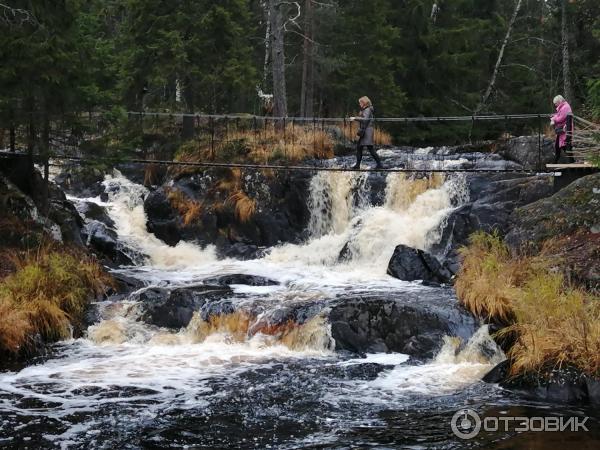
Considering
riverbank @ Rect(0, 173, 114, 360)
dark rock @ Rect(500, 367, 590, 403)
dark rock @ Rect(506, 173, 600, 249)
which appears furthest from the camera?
dark rock @ Rect(506, 173, 600, 249)

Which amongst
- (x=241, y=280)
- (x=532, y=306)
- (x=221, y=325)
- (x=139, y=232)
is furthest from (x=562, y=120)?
(x=139, y=232)

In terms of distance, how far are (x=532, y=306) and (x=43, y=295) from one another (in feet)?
24.6

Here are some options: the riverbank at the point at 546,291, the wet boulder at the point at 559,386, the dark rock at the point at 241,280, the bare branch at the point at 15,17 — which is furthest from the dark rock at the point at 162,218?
the wet boulder at the point at 559,386

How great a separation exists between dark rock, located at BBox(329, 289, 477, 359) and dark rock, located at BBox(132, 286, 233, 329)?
2.23 metres

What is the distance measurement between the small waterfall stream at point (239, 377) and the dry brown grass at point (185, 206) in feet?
8.27

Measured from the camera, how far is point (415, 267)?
13.8 m

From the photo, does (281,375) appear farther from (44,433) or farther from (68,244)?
(68,244)

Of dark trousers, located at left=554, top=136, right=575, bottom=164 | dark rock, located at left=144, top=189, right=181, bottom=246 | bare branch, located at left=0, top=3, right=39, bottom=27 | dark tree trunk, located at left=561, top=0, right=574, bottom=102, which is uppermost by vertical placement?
dark tree trunk, located at left=561, top=0, right=574, bottom=102

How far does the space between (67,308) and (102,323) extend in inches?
24.4

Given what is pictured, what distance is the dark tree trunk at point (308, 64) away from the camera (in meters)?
25.0

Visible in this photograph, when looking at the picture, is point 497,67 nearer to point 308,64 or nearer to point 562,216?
point 308,64

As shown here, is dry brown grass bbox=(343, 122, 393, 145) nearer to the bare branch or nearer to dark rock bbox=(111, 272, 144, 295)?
dark rock bbox=(111, 272, 144, 295)

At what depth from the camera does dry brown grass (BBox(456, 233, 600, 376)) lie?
8.22 m

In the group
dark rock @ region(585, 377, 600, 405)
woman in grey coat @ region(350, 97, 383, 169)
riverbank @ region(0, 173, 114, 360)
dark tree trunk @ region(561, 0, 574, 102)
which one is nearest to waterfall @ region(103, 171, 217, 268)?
riverbank @ region(0, 173, 114, 360)
